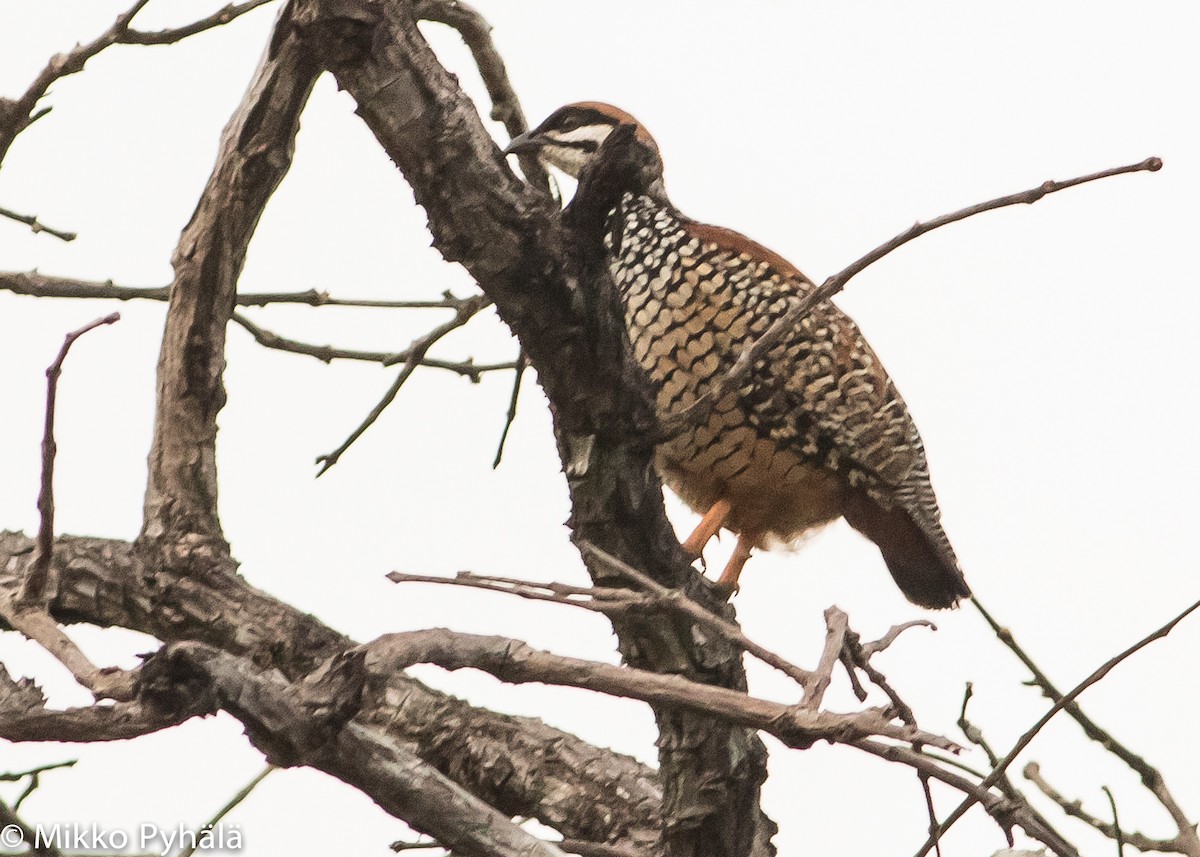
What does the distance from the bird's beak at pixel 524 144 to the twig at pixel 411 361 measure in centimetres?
57

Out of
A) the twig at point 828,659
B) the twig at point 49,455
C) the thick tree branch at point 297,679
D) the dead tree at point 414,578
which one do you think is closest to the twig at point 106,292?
the dead tree at point 414,578

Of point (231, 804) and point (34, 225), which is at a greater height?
point (34, 225)

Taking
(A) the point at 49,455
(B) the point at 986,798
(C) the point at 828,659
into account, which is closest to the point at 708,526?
(B) the point at 986,798

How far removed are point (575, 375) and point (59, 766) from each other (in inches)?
51.9

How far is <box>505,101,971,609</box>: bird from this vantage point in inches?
183

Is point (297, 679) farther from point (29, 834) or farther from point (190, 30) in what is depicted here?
point (190, 30)

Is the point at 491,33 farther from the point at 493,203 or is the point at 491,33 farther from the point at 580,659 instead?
the point at 580,659

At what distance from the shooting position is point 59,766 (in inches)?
118

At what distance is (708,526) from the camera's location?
15.8 ft

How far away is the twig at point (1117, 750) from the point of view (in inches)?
116

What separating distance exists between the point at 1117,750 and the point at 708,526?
1843 mm

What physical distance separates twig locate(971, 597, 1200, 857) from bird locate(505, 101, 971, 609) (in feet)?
4.51

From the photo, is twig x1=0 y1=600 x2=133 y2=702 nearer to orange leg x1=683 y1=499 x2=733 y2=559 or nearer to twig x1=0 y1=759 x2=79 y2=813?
twig x1=0 y1=759 x2=79 y2=813

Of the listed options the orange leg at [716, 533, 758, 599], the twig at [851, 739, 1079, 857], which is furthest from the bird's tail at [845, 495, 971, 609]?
the twig at [851, 739, 1079, 857]
